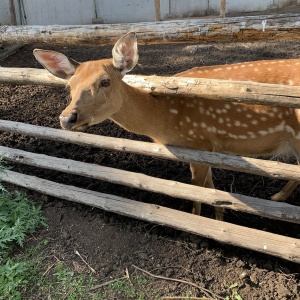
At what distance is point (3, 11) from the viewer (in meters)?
10.7

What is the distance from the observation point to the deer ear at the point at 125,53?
3059 mm

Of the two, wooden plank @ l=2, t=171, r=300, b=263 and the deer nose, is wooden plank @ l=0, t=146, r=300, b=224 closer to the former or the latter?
wooden plank @ l=2, t=171, r=300, b=263

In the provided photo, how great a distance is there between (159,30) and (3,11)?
8.20m

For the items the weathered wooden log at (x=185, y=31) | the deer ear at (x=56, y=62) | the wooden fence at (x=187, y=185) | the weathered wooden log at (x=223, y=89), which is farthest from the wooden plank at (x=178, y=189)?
the weathered wooden log at (x=185, y=31)

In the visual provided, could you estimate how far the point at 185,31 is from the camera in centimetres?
404

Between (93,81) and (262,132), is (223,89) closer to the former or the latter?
(262,132)

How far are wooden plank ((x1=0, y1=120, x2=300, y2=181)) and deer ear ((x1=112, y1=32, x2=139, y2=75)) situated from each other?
2.28 feet

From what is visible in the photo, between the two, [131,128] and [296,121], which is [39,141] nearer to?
[131,128]

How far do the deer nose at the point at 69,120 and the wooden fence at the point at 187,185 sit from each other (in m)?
0.77

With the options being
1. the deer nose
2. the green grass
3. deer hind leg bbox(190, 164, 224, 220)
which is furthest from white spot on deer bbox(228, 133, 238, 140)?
the green grass

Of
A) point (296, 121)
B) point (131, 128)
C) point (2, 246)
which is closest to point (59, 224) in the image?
point (2, 246)

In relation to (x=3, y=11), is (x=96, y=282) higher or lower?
lower

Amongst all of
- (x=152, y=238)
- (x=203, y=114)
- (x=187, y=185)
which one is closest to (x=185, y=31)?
(x=203, y=114)

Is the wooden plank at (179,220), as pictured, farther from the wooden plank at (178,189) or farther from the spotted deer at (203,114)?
the spotted deer at (203,114)
